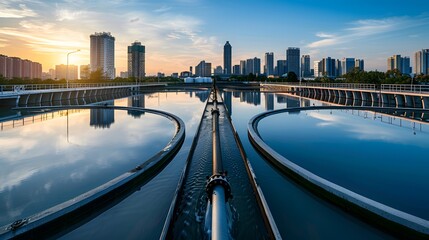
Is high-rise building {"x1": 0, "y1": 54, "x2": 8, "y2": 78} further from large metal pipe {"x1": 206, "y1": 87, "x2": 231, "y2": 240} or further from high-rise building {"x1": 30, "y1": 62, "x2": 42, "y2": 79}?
large metal pipe {"x1": 206, "y1": 87, "x2": 231, "y2": 240}

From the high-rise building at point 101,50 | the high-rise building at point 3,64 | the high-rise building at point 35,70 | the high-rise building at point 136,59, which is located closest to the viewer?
the high-rise building at point 3,64

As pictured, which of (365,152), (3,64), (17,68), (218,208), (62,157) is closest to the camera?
(218,208)

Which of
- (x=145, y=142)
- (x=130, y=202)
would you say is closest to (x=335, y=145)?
(x=145, y=142)

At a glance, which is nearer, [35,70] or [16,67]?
[16,67]

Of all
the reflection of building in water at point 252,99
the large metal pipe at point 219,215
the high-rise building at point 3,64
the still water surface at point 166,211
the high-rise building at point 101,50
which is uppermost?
the high-rise building at point 101,50


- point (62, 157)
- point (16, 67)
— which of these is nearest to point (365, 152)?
point (62, 157)

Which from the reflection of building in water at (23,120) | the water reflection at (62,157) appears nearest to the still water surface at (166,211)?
the water reflection at (62,157)

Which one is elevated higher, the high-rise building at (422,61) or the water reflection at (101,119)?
the high-rise building at (422,61)

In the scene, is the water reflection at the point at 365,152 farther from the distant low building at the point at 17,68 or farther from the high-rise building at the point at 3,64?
the high-rise building at the point at 3,64

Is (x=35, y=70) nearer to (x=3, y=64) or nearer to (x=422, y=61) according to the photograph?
(x=3, y=64)
